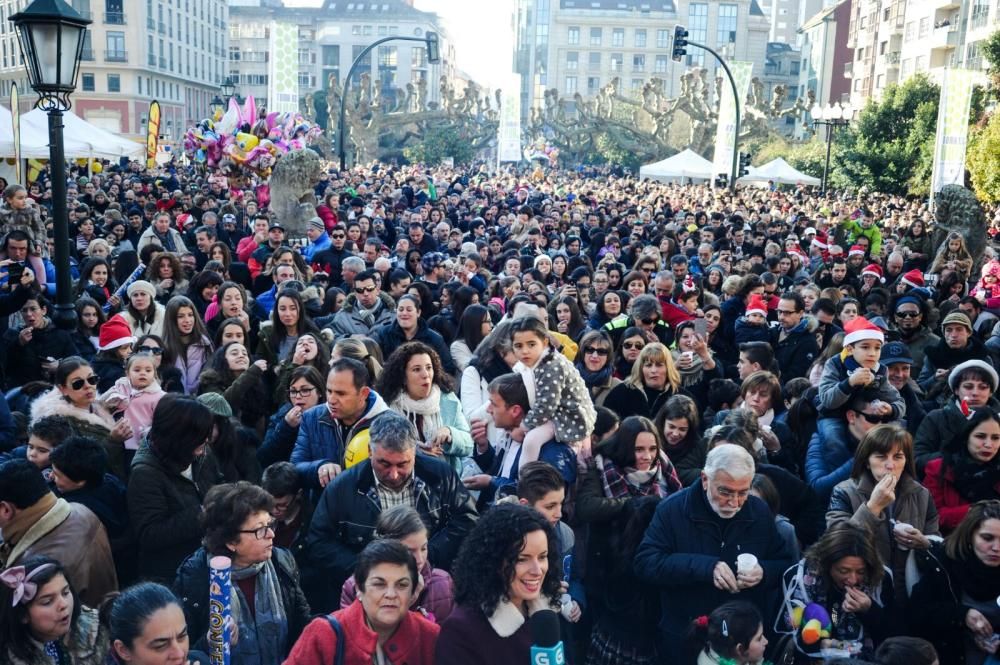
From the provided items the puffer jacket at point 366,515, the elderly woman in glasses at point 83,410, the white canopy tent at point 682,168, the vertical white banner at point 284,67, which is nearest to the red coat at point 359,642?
the puffer jacket at point 366,515

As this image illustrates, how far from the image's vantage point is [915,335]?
25.6ft

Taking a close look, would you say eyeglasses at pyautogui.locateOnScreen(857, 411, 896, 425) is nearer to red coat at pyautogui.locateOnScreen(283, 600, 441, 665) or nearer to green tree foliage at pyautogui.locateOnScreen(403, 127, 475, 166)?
red coat at pyautogui.locateOnScreen(283, 600, 441, 665)

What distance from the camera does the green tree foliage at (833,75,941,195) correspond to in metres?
32.6

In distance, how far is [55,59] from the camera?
6410 millimetres

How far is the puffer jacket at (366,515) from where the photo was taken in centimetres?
397

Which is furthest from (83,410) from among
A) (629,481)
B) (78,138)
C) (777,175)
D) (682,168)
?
(777,175)

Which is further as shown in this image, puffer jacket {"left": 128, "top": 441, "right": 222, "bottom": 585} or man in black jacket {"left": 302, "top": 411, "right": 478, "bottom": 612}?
puffer jacket {"left": 128, "top": 441, "right": 222, "bottom": 585}

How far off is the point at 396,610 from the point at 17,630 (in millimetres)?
1214

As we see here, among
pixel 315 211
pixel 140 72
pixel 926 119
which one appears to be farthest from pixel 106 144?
pixel 140 72

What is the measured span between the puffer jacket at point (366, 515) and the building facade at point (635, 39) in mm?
87608

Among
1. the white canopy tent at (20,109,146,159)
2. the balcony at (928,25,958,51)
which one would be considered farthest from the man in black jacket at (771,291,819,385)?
the balcony at (928,25,958,51)

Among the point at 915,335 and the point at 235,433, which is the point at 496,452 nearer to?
the point at 235,433

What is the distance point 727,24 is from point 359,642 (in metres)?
93.1

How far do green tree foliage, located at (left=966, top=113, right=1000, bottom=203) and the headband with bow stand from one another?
2349 centimetres
